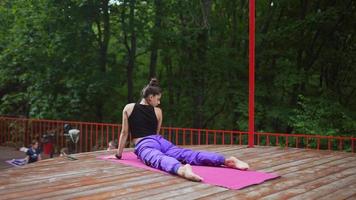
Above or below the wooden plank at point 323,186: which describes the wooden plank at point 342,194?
below

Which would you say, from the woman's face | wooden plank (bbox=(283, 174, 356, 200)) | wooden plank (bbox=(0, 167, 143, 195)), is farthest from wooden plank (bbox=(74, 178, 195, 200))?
the woman's face

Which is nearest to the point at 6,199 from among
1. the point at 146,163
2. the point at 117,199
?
the point at 117,199

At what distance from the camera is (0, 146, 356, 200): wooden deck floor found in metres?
3.99

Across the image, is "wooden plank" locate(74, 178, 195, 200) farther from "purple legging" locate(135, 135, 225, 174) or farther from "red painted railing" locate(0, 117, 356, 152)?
"red painted railing" locate(0, 117, 356, 152)

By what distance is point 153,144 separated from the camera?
5594mm

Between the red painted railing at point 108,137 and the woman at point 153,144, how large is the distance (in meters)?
3.93

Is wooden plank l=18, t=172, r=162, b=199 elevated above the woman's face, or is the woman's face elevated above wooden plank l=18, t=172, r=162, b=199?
the woman's face

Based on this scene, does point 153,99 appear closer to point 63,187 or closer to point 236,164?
point 236,164

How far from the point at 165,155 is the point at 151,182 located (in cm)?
85

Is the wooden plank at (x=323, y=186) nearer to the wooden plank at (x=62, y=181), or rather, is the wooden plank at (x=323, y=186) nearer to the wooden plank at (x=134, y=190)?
the wooden plank at (x=134, y=190)

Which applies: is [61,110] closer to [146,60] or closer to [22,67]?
[22,67]

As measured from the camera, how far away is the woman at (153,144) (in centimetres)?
523

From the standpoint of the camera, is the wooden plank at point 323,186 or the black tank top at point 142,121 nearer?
the wooden plank at point 323,186

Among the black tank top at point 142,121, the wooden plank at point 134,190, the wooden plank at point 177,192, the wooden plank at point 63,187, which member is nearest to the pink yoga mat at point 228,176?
the wooden plank at point 177,192
